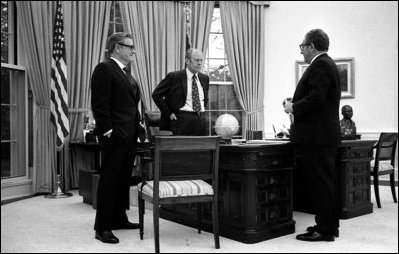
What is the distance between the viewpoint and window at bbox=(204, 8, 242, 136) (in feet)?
28.2

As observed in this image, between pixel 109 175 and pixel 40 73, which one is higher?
pixel 40 73

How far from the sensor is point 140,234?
12.6 ft

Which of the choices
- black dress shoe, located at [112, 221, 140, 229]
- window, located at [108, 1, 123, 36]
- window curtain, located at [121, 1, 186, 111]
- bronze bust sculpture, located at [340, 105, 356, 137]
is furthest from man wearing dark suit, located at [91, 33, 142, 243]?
bronze bust sculpture, located at [340, 105, 356, 137]

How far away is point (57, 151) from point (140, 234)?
10.1 ft

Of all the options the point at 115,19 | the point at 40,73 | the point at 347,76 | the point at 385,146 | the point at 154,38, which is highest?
the point at 115,19

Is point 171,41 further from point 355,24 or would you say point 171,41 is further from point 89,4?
point 355,24

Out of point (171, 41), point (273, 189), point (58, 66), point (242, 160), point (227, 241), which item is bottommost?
point (227, 241)

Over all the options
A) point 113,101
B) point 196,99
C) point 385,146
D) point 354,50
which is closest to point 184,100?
point 196,99

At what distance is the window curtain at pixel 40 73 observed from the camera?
646cm

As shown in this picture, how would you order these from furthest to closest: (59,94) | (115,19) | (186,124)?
(115,19) < (59,94) < (186,124)

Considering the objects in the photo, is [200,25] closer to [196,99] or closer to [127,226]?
[196,99]

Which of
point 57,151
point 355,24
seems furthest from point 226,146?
point 355,24

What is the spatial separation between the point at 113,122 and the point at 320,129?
1.75m

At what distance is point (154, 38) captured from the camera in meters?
7.73
